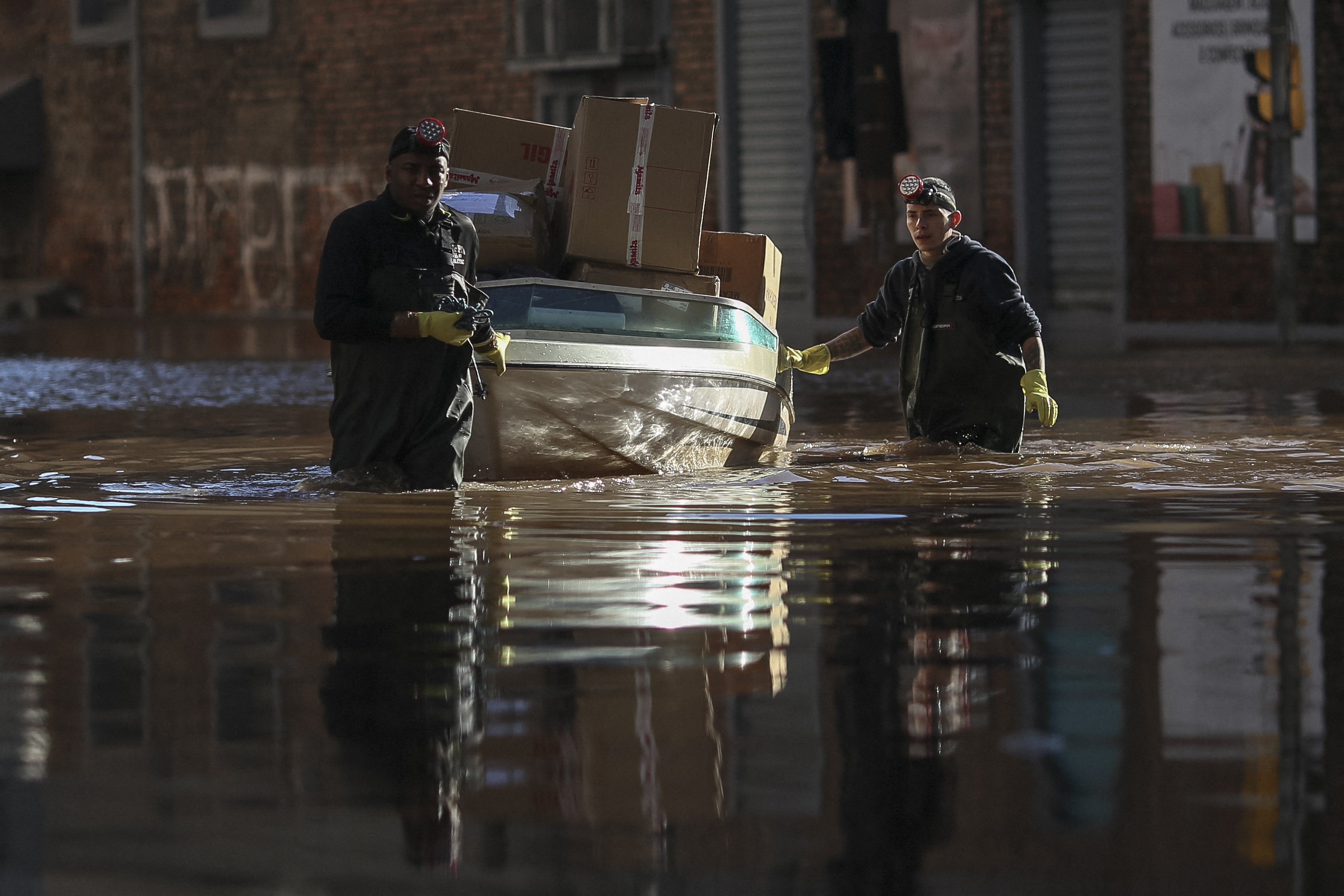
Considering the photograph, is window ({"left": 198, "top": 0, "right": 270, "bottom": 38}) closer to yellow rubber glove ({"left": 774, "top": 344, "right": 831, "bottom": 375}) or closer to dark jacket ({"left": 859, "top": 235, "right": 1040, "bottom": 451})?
yellow rubber glove ({"left": 774, "top": 344, "right": 831, "bottom": 375})

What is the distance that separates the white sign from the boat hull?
11967mm

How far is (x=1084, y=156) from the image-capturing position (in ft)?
71.6

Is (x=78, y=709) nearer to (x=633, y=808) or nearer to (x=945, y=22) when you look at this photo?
(x=633, y=808)

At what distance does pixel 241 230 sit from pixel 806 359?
1958 cm

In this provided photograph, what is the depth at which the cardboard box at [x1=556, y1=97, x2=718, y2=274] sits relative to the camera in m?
8.82

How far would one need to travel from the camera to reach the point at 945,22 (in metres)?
22.2

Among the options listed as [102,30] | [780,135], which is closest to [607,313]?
[780,135]

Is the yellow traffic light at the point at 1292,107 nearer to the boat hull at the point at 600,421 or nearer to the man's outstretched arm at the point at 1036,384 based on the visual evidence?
the man's outstretched arm at the point at 1036,384

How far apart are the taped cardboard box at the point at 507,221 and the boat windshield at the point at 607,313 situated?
295mm

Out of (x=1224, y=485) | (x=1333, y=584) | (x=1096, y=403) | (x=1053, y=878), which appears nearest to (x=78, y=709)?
(x=1053, y=878)

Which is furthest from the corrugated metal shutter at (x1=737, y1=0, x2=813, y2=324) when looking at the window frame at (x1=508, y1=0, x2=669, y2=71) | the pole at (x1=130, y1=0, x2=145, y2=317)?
the pole at (x1=130, y1=0, x2=145, y2=317)

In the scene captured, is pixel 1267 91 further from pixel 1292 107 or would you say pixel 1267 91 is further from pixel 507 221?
pixel 507 221

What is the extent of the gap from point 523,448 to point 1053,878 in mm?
5674

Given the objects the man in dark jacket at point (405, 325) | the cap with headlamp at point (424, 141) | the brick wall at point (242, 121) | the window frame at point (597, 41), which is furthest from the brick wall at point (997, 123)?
the cap with headlamp at point (424, 141)
